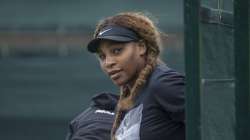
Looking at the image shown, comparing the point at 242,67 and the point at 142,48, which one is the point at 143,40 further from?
the point at 242,67

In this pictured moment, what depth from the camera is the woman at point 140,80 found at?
2.63 meters

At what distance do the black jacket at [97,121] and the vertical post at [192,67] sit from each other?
0.42 meters

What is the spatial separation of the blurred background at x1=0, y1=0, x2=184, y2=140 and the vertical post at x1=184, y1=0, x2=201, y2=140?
17.9ft

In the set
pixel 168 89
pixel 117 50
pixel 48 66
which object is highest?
pixel 117 50

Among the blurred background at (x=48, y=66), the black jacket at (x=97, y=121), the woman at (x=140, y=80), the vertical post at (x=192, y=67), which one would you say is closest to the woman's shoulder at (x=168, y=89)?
the woman at (x=140, y=80)

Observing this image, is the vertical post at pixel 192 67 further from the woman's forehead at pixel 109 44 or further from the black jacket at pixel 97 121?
the black jacket at pixel 97 121

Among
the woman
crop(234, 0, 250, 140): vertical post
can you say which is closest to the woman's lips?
the woman

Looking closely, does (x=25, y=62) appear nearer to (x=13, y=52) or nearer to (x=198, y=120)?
(x=13, y=52)

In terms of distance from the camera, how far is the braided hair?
2727mm

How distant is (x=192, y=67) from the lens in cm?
248

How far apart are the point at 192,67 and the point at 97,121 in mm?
477

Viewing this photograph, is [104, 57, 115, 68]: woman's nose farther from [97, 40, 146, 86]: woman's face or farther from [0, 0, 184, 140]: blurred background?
[0, 0, 184, 140]: blurred background

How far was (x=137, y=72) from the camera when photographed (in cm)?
275

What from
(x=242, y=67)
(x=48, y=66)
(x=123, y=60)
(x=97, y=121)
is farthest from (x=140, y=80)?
(x=48, y=66)
